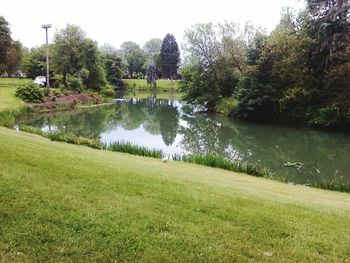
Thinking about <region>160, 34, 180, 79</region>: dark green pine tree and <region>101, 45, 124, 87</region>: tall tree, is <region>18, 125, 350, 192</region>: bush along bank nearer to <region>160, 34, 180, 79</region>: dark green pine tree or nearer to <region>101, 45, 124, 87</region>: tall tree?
<region>101, 45, 124, 87</region>: tall tree

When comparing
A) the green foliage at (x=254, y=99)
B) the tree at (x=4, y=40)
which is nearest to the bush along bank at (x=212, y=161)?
the green foliage at (x=254, y=99)

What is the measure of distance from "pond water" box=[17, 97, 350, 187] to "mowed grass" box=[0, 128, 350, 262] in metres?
8.39

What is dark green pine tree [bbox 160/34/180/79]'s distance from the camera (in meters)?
93.8

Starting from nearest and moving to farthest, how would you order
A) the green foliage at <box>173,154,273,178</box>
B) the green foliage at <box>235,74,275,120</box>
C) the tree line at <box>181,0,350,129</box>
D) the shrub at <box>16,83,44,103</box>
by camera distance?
the green foliage at <box>173,154,273,178</box> → the tree line at <box>181,0,350,129</box> → the green foliage at <box>235,74,275,120</box> → the shrub at <box>16,83,44,103</box>

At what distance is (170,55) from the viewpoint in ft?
309

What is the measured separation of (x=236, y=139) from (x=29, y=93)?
24.3 metres

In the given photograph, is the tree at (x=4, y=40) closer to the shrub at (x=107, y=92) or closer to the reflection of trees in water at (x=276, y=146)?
the shrub at (x=107, y=92)

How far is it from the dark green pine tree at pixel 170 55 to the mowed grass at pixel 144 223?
89008 mm

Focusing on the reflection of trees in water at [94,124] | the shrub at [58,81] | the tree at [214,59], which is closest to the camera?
the reflection of trees in water at [94,124]

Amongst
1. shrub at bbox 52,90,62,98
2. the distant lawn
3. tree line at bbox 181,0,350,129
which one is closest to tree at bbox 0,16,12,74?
shrub at bbox 52,90,62,98

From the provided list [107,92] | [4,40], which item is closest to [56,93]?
[4,40]

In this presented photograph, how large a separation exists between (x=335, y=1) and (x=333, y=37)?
376 cm

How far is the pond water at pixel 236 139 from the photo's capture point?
55.8 ft

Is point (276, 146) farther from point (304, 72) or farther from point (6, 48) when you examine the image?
point (6, 48)
